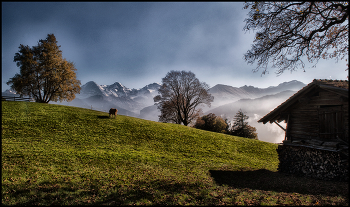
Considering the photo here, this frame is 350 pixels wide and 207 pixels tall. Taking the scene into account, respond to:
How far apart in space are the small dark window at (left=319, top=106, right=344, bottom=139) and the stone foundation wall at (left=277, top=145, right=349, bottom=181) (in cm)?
136

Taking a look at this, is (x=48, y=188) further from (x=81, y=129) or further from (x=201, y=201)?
(x=81, y=129)

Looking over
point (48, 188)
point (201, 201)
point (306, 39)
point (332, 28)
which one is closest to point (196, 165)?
point (201, 201)

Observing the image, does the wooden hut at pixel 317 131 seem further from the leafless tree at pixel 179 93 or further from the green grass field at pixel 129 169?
the leafless tree at pixel 179 93

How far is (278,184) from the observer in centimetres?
1047

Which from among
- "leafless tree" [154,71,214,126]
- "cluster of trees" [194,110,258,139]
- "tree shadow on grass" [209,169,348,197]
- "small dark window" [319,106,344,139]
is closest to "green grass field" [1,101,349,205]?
"tree shadow on grass" [209,169,348,197]

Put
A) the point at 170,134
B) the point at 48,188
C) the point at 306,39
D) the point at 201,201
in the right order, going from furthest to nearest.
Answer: the point at 170,134, the point at 306,39, the point at 48,188, the point at 201,201

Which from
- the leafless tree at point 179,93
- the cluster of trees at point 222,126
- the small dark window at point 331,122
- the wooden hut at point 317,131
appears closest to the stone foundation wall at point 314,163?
the wooden hut at point 317,131

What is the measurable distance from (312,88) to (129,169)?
53.3ft

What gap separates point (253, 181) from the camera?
37.2 feet

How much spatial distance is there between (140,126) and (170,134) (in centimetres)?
521

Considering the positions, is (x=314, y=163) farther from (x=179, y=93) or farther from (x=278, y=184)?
(x=179, y=93)

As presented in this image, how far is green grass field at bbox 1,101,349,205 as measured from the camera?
7.46 metres

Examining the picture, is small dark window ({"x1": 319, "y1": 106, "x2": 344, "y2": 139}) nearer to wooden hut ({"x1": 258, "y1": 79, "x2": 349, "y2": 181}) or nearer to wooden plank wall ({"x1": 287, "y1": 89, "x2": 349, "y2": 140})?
wooden hut ({"x1": 258, "y1": 79, "x2": 349, "y2": 181})

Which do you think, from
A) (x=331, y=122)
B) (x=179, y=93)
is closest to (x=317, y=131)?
(x=331, y=122)
